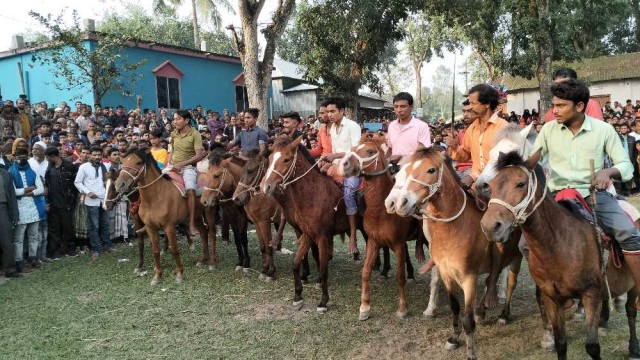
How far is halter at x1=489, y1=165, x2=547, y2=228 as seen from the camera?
11.6 ft

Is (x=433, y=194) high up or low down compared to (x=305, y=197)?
up

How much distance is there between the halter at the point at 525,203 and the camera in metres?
3.53

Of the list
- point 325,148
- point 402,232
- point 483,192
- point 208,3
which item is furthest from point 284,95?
point 483,192

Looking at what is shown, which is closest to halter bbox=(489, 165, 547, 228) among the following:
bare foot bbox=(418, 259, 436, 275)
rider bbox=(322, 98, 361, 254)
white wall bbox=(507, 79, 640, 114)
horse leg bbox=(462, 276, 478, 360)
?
horse leg bbox=(462, 276, 478, 360)

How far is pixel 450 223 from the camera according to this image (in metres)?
4.88

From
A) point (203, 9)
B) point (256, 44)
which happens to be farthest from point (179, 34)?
point (256, 44)

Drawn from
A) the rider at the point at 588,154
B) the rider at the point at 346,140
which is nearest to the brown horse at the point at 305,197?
the rider at the point at 346,140

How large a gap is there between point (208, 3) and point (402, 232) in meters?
30.3

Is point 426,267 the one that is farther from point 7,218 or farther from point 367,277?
point 7,218

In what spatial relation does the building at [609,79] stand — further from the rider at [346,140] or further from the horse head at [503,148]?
the horse head at [503,148]

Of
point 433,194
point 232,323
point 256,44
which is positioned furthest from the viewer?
point 256,44

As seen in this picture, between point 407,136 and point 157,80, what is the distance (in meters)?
18.6

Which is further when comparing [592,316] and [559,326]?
[559,326]

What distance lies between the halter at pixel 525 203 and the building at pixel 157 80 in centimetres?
Answer: 1794
